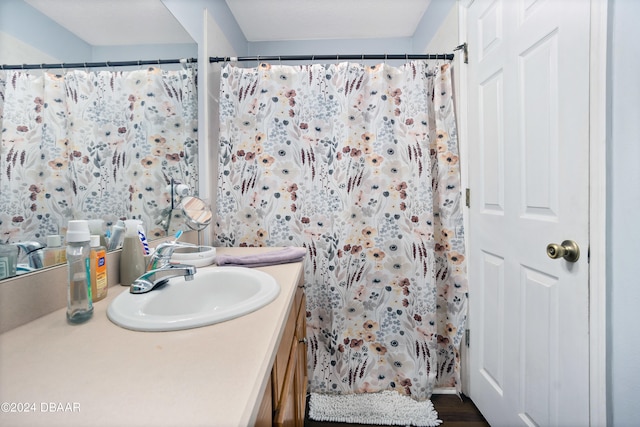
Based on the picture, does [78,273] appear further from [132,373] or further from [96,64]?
[96,64]

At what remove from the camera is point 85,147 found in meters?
0.83

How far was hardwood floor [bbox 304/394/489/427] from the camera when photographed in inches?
55.1

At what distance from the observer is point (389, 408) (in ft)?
4.88

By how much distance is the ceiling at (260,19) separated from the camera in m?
0.82

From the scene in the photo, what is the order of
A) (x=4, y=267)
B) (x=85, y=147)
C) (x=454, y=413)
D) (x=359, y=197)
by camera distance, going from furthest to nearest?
(x=359, y=197), (x=454, y=413), (x=85, y=147), (x=4, y=267)

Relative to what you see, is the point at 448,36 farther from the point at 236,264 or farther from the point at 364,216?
the point at 236,264

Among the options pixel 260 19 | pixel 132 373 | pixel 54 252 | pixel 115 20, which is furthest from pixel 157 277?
pixel 260 19

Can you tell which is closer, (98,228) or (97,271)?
(97,271)

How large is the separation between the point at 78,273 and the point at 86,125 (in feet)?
1.53

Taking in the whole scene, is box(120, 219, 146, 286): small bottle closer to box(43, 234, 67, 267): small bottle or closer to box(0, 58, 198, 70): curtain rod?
box(43, 234, 67, 267): small bottle

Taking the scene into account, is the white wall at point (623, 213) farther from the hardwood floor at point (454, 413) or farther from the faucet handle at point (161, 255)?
the faucet handle at point (161, 255)

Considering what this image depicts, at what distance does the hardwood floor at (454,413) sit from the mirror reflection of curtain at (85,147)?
1.29m

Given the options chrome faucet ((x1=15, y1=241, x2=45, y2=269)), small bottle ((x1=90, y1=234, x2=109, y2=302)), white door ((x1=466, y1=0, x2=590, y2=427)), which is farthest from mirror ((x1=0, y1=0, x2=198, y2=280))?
white door ((x1=466, y1=0, x2=590, y2=427))

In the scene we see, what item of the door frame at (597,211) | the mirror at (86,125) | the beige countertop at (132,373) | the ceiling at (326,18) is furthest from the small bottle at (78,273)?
the ceiling at (326,18)
